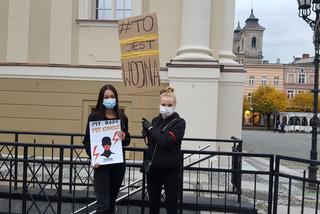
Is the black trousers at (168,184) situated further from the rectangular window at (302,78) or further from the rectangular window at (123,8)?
the rectangular window at (302,78)

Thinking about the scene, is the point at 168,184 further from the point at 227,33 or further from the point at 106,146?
the point at 227,33

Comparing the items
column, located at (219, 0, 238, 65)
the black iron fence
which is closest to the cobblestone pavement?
column, located at (219, 0, 238, 65)

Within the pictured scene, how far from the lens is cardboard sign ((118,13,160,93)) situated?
6508 mm

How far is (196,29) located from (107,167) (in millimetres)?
7448

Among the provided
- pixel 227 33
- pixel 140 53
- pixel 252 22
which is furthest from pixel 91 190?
pixel 252 22

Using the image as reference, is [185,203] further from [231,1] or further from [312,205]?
[231,1]

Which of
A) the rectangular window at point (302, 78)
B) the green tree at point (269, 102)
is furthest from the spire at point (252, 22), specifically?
the green tree at point (269, 102)

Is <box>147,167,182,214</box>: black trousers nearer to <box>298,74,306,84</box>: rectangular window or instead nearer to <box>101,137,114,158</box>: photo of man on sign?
<box>101,137,114,158</box>: photo of man on sign

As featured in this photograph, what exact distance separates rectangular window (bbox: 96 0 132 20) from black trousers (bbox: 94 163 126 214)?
28.3ft

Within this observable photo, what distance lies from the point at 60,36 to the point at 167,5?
3.28 m

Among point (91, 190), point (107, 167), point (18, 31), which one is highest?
point (18, 31)

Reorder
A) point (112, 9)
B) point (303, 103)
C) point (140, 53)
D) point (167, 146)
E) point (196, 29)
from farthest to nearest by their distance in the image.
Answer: point (303, 103) → point (112, 9) → point (196, 29) → point (140, 53) → point (167, 146)

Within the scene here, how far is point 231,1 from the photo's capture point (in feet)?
43.8

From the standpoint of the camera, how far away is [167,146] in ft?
16.7
